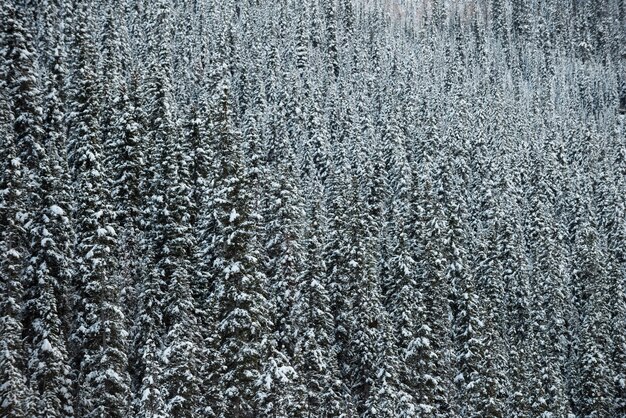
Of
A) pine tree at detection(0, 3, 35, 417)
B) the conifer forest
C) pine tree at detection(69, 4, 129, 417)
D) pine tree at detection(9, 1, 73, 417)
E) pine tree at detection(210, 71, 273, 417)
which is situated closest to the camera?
pine tree at detection(0, 3, 35, 417)

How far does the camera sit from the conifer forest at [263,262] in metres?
28.7

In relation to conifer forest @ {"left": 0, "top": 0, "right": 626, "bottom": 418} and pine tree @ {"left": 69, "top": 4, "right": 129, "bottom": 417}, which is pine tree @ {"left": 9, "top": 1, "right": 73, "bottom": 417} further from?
pine tree @ {"left": 69, "top": 4, "right": 129, "bottom": 417}

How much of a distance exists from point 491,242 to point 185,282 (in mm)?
29522

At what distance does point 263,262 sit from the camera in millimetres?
36344

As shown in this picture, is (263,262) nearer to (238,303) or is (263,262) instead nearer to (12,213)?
(238,303)

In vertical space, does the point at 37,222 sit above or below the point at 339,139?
above

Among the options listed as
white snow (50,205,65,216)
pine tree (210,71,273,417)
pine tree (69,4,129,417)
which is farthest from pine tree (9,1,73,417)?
pine tree (210,71,273,417)

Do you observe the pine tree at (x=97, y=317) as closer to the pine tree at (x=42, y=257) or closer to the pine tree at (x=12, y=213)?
the pine tree at (x=42, y=257)

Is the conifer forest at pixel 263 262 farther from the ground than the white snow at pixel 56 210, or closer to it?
closer to it

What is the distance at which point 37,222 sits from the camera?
3097cm

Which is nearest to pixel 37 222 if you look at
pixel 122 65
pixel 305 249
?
pixel 305 249

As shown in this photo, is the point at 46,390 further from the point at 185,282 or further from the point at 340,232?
the point at 340,232

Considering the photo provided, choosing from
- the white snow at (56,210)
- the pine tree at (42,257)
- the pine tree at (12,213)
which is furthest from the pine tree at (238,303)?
the pine tree at (12,213)

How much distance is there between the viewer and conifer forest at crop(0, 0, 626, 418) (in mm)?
28656
